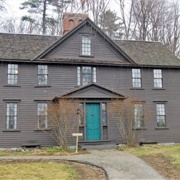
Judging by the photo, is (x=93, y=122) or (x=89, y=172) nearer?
(x=89, y=172)

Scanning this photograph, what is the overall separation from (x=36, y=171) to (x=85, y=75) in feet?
36.9

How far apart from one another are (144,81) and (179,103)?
3.31 metres

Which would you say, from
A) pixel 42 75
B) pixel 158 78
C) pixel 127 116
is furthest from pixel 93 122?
pixel 158 78

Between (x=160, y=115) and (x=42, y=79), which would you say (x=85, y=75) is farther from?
(x=160, y=115)

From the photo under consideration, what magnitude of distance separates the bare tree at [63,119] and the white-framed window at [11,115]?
8.11 feet

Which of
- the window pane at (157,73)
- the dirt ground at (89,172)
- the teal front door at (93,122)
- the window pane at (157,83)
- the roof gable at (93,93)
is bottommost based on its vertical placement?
the dirt ground at (89,172)

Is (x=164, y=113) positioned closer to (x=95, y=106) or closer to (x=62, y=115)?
(x=95, y=106)

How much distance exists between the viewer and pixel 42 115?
2119cm

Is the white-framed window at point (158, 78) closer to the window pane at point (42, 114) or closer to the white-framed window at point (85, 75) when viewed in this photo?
the white-framed window at point (85, 75)

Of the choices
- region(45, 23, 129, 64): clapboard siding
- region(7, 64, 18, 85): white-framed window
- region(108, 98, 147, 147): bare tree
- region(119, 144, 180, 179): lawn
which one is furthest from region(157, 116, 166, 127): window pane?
region(7, 64, 18, 85): white-framed window

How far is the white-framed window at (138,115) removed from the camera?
844 inches

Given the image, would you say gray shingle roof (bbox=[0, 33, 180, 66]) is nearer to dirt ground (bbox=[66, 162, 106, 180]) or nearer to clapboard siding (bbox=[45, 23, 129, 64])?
clapboard siding (bbox=[45, 23, 129, 64])

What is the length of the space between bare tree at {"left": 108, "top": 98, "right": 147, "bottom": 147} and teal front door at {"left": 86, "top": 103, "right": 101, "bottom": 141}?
959 millimetres

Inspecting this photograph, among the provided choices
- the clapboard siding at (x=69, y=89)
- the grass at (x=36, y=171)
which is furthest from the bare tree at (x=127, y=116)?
the grass at (x=36, y=171)
